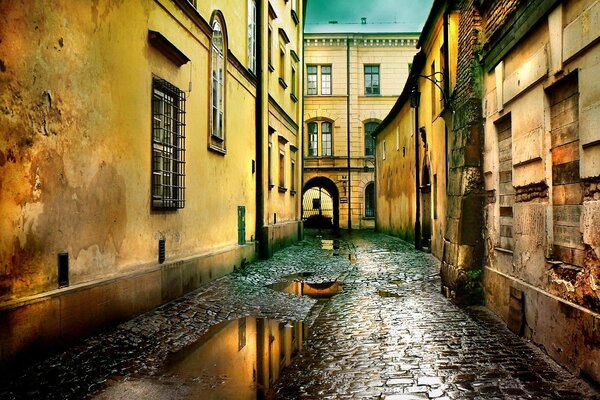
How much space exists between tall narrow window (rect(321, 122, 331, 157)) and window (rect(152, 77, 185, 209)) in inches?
1145

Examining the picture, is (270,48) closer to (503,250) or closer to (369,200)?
(503,250)

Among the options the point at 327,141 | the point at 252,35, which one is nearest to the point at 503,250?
the point at 252,35

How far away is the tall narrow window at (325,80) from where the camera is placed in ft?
124

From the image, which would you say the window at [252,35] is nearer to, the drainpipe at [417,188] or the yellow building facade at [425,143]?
the yellow building facade at [425,143]

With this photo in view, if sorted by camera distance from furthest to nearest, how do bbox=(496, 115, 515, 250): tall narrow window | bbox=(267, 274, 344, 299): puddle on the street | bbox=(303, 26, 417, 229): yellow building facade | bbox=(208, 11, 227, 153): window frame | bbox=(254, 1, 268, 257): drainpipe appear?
bbox=(303, 26, 417, 229): yellow building facade < bbox=(254, 1, 268, 257): drainpipe < bbox=(208, 11, 227, 153): window frame < bbox=(267, 274, 344, 299): puddle on the street < bbox=(496, 115, 515, 250): tall narrow window

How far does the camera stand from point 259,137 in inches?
605

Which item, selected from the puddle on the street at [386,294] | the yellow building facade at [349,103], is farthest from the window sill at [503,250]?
the yellow building facade at [349,103]

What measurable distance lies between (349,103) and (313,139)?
3.46 m

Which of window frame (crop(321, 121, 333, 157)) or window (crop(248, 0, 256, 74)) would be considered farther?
window frame (crop(321, 121, 333, 157))

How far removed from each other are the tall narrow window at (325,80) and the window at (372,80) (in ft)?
8.40

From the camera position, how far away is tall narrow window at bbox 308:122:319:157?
38.1 meters

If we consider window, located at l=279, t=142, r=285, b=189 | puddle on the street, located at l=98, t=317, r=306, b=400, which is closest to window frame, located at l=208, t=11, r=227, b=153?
puddle on the street, located at l=98, t=317, r=306, b=400

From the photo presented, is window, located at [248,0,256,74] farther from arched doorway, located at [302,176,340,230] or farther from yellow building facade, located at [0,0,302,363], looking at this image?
arched doorway, located at [302,176,340,230]

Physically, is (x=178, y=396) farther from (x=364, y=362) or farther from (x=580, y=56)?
(x=580, y=56)
